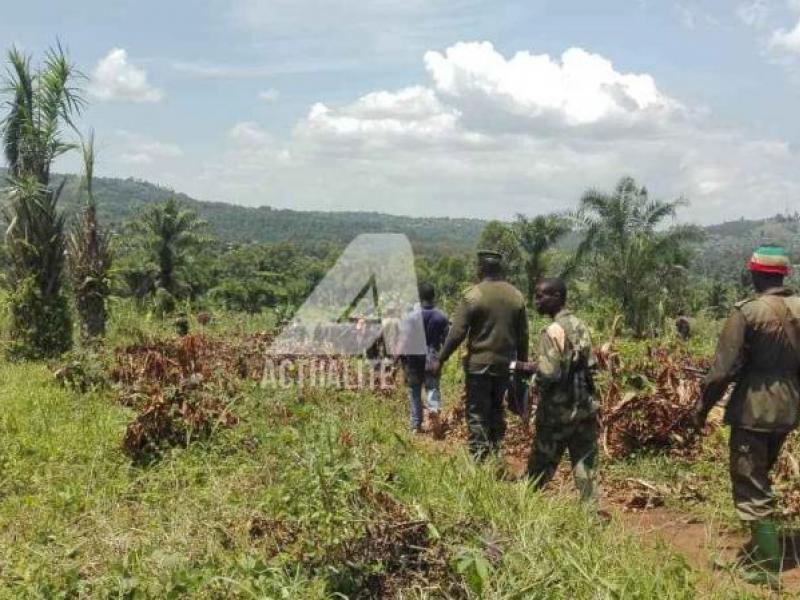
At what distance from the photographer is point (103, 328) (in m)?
12.3

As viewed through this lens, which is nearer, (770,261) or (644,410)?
(770,261)

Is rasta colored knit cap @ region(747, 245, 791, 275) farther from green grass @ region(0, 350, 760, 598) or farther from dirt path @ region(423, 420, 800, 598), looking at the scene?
green grass @ region(0, 350, 760, 598)

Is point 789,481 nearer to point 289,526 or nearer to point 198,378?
point 289,526

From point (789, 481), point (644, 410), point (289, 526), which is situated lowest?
point (789, 481)

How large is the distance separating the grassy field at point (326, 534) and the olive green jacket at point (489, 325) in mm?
869

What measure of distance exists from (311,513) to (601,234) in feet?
100

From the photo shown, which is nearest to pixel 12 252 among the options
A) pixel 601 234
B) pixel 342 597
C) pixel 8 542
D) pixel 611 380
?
pixel 8 542

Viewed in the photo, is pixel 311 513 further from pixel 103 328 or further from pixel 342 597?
pixel 103 328

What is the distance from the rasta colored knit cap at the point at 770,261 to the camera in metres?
4.14

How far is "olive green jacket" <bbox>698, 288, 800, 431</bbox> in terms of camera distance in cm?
401

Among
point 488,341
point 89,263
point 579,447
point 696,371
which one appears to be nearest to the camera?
point 579,447

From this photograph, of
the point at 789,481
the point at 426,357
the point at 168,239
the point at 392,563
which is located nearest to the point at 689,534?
the point at 789,481

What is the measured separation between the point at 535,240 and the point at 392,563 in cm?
3808

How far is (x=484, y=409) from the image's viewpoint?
5.77 meters
